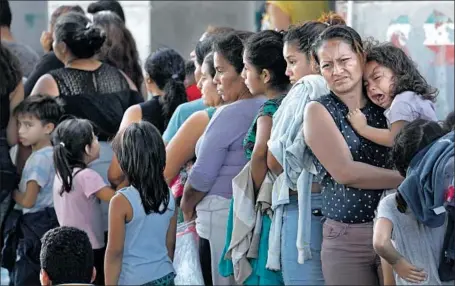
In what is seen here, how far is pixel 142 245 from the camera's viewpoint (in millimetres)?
5570

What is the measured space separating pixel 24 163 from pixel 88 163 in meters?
0.55

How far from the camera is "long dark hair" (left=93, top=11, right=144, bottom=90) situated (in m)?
7.20

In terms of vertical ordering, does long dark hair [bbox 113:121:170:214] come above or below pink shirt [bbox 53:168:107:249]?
above

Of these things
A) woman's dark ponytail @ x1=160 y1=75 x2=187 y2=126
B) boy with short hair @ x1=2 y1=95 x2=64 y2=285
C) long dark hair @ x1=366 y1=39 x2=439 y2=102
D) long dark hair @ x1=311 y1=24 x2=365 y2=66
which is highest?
long dark hair @ x1=311 y1=24 x2=365 y2=66

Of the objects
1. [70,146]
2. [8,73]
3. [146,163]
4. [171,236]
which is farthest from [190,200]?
[8,73]

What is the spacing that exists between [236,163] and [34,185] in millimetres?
1405

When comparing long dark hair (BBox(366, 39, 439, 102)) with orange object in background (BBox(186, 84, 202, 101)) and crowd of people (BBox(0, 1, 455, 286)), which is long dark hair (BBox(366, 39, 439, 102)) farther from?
orange object in background (BBox(186, 84, 202, 101))

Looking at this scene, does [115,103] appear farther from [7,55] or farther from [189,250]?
[189,250]

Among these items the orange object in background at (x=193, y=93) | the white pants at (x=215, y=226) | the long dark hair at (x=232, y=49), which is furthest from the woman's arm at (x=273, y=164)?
the orange object in background at (x=193, y=93)

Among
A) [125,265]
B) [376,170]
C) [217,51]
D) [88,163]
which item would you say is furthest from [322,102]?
[88,163]

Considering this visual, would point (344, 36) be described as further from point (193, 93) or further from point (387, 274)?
point (193, 93)

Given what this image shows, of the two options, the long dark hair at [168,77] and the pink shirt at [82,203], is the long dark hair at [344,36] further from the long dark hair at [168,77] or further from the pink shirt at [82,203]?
the pink shirt at [82,203]

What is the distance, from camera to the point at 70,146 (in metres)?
6.43

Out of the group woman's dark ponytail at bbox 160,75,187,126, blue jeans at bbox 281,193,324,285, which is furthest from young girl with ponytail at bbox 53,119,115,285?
blue jeans at bbox 281,193,324,285
